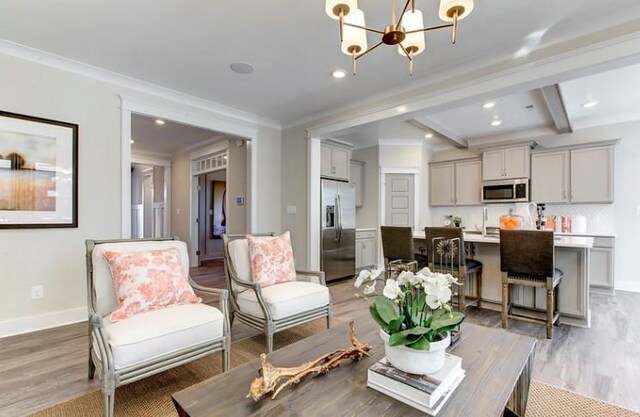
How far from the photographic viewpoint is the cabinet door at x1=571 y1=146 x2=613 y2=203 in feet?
14.9

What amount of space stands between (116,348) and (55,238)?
2.15 metres

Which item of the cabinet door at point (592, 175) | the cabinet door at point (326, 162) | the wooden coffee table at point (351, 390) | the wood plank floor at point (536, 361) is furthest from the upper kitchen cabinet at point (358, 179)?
the wooden coffee table at point (351, 390)

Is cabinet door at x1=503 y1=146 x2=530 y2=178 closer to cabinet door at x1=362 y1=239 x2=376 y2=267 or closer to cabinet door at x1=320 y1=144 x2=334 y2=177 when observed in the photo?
cabinet door at x1=362 y1=239 x2=376 y2=267

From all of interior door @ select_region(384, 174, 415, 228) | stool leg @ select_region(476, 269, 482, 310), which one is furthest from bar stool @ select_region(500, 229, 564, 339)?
interior door @ select_region(384, 174, 415, 228)

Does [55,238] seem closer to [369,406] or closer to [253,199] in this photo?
[253,199]

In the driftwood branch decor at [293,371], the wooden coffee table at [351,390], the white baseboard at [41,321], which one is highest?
the driftwood branch decor at [293,371]

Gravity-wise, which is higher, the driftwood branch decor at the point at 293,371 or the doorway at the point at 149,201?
the doorway at the point at 149,201

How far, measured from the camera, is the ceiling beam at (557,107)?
3.41 m

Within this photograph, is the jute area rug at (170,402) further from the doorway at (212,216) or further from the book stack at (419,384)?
the doorway at (212,216)

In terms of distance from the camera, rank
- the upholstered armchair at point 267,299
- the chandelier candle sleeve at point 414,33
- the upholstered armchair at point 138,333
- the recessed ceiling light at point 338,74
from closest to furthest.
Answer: the upholstered armchair at point 138,333 < the chandelier candle sleeve at point 414,33 < the upholstered armchair at point 267,299 < the recessed ceiling light at point 338,74

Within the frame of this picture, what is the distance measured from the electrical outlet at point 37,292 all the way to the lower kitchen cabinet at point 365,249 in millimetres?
4389

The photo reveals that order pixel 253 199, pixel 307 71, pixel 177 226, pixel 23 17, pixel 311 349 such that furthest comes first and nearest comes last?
pixel 177 226 < pixel 253 199 < pixel 307 71 < pixel 23 17 < pixel 311 349

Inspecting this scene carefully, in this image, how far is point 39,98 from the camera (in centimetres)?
290

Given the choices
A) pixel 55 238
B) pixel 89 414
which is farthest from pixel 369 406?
pixel 55 238
